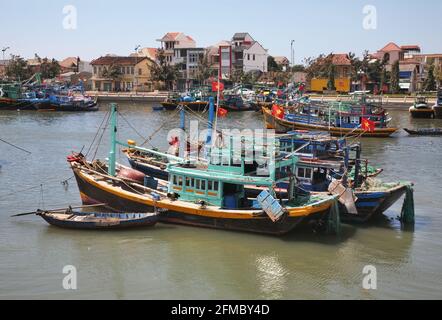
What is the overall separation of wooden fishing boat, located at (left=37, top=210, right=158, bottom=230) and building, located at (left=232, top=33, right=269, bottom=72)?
70.2m

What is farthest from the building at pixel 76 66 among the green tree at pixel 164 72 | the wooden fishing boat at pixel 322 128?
the wooden fishing boat at pixel 322 128

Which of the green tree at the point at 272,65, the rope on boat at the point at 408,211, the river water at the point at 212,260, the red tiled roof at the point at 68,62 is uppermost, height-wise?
the red tiled roof at the point at 68,62

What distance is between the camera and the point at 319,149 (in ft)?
75.2

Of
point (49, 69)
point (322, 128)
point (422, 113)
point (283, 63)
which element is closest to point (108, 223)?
point (322, 128)

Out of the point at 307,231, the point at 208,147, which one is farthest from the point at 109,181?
the point at 307,231

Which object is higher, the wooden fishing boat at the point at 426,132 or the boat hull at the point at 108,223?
the wooden fishing boat at the point at 426,132

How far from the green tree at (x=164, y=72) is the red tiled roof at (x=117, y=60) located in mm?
3356

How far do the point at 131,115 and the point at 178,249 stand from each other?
145 ft

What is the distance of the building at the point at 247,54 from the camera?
87.2 metres

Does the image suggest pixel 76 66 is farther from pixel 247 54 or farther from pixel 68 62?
pixel 247 54

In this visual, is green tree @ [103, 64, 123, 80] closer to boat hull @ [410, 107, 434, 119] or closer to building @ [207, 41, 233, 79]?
building @ [207, 41, 233, 79]

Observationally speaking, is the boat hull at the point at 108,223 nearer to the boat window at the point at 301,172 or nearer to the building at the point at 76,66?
the boat window at the point at 301,172

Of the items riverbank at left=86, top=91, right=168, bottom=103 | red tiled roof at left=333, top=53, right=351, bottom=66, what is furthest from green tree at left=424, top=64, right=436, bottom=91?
riverbank at left=86, top=91, right=168, bottom=103

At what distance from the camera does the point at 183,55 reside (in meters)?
89.2
